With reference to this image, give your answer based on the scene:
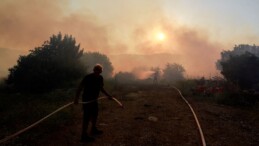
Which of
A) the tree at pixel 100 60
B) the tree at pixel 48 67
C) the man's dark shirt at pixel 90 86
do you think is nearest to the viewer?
the man's dark shirt at pixel 90 86

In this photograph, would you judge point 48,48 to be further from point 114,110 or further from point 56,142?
point 56,142

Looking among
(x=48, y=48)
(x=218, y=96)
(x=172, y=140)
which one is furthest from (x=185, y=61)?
(x=172, y=140)

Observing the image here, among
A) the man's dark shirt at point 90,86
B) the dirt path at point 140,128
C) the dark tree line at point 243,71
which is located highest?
the dark tree line at point 243,71

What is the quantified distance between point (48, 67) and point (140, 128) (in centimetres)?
1815

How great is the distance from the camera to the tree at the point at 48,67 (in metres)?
24.5

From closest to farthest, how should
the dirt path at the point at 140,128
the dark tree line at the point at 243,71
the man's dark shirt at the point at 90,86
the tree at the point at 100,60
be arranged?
the dirt path at the point at 140,128 → the man's dark shirt at the point at 90,86 → the dark tree line at the point at 243,71 → the tree at the point at 100,60

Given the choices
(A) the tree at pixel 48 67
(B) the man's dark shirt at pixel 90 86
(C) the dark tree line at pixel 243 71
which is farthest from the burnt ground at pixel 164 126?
(A) the tree at pixel 48 67

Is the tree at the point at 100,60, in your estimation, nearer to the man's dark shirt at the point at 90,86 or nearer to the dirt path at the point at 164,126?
the dirt path at the point at 164,126

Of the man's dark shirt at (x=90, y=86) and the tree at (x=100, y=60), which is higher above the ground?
the tree at (x=100, y=60)

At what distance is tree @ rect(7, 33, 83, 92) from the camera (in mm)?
24469

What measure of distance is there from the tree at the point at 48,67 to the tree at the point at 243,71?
14.0 metres

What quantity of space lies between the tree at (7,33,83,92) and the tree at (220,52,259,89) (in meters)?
14.0

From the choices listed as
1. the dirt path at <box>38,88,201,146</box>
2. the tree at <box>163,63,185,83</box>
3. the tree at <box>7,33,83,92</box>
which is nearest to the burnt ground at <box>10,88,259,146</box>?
the dirt path at <box>38,88,201,146</box>

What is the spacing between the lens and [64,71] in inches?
1077
